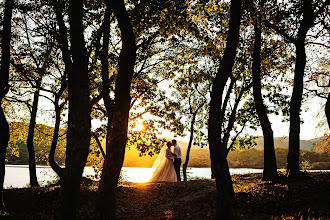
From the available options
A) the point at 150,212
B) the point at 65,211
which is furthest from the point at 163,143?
the point at 65,211

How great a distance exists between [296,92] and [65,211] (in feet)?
40.4

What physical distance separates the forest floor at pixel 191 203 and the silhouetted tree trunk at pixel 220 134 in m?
1.31

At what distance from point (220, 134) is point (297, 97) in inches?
321

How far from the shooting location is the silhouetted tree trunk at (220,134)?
24.2ft

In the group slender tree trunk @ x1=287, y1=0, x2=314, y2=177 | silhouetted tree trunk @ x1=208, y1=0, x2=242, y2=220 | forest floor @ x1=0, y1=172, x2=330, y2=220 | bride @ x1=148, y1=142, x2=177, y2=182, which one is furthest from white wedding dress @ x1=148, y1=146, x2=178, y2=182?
silhouetted tree trunk @ x1=208, y1=0, x2=242, y2=220

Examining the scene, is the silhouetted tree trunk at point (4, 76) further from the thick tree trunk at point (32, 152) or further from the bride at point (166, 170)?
the bride at point (166, 170)

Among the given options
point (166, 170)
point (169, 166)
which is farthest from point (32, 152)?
point (169, 166)

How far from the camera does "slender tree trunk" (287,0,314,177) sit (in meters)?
13.4

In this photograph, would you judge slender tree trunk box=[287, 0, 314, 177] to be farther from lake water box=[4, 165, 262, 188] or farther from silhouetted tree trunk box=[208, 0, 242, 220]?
lake water box=[4, 165, 262, 188]

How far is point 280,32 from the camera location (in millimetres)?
15336

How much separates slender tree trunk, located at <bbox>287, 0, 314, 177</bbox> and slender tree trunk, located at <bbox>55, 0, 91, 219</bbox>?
10.7 meters

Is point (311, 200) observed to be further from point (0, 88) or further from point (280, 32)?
point (0, 88)

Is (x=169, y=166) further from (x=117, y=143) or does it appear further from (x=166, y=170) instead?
(x=117, y=143)

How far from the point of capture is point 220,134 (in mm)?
7750
